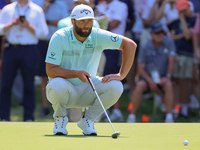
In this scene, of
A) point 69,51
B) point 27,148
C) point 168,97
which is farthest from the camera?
point 168,97

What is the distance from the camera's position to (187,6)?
8.27 m

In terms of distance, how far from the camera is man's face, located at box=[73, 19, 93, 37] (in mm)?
4855

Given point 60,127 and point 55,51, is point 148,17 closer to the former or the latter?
point 55,51

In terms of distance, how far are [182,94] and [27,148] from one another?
514 centimetres

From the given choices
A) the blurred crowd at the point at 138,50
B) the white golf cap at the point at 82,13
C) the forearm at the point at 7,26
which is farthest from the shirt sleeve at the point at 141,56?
the white golf cap at the point at 82,13

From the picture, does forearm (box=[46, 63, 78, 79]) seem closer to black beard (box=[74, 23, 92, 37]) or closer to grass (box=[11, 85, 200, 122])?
black beard (box=[74, 23, 92, 37])

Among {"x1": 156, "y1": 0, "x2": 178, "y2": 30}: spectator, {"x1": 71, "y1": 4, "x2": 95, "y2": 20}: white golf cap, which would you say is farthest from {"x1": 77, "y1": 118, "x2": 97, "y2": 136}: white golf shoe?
{"x1": 156, "y1": 0, "x2": 178, "y2": 30}: spectator

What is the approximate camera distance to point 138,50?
8.55 m

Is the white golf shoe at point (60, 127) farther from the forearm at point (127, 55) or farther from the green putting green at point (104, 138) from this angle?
the forearm at point (127, 55)

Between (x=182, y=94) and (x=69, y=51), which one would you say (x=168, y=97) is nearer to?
(x=182, y=94)

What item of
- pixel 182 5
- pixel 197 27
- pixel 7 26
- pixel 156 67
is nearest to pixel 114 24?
pixel 156 67

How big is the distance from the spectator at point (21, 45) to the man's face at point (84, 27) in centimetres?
234

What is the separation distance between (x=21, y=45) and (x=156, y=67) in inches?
93.5

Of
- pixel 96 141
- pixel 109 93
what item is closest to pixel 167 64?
pixel 109 93
